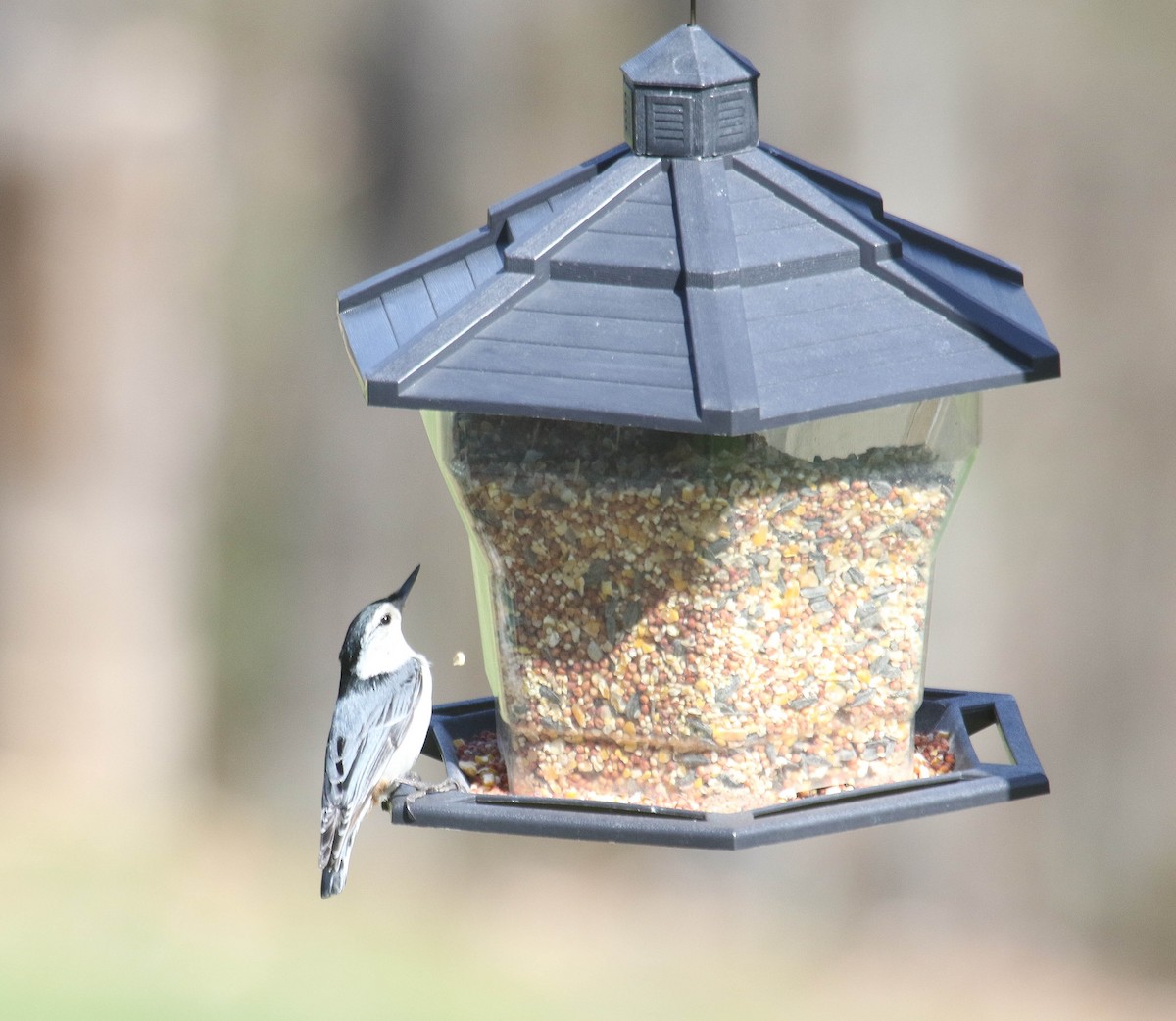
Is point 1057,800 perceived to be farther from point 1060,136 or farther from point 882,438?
point 882,438

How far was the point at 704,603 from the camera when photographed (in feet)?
9.29

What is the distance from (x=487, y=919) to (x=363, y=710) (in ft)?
13.0

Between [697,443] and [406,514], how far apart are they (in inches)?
169

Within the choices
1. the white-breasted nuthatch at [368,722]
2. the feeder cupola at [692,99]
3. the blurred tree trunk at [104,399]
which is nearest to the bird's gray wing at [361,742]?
the white-breasted nuthatch at [368,722]

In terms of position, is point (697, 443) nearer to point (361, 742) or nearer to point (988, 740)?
point (361, 742)

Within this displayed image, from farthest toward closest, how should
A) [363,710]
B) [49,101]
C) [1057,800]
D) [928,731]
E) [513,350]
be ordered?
[49,101]
[1057,800]
[363,710]
[928,731]
[513,350]

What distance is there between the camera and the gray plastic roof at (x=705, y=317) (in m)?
2.40

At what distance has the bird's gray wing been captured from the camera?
3.66 m

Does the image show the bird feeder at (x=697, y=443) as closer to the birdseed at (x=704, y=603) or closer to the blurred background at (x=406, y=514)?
the birdseed at (x=704, y=603)

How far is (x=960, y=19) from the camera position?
5.87m

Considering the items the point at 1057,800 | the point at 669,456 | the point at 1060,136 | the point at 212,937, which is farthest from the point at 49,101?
the point at 669,456

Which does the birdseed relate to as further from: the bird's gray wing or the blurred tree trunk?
the blurred tree trunk

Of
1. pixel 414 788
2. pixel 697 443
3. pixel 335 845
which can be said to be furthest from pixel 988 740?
pixel 697 443

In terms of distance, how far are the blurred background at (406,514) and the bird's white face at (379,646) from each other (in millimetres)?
2692
